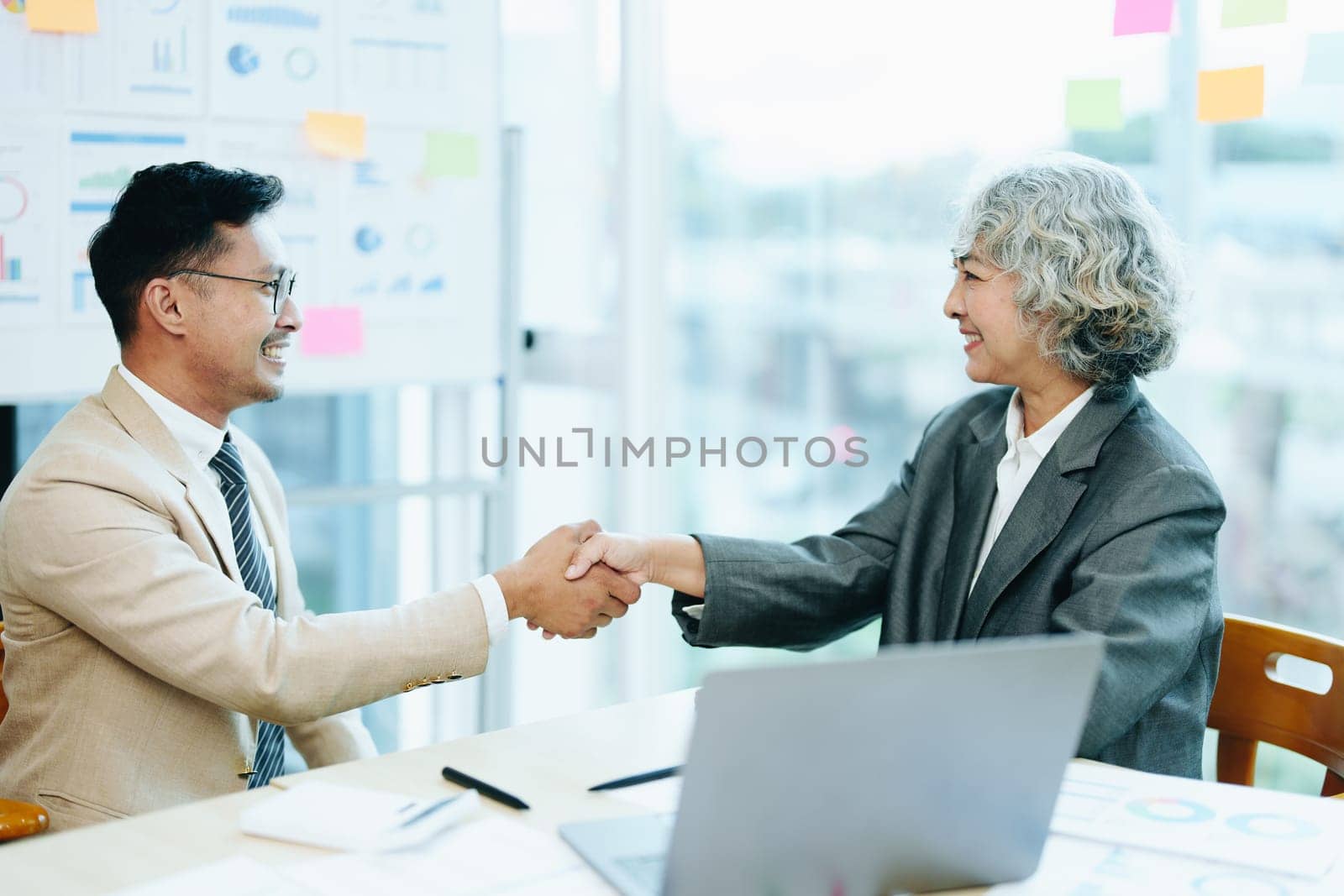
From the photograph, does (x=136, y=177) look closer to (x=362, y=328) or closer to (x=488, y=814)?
(x=362, y=328)

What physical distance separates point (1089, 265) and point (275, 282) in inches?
44.5

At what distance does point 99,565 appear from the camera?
5.08 feet

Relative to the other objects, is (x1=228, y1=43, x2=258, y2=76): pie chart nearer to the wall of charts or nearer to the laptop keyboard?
the wall of charts

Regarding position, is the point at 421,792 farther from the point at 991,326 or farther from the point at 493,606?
the point at 991,326

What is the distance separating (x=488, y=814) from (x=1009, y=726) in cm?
52

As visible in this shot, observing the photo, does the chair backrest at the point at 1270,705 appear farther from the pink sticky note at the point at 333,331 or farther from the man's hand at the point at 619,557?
the pink sticky note at the point at 333,331

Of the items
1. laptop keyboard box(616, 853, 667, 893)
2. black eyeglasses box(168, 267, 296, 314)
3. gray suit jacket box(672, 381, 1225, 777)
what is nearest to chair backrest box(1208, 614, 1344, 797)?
gray suit jacket box(672, 381, 1225, 777)

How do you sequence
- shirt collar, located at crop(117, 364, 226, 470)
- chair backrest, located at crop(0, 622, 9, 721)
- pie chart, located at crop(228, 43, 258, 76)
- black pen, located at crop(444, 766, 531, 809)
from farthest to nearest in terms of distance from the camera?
pie chart, located at crop(228, 43, 258, 76) → shirt collar, located at crop(117, 364, 226, 470) → chair backrest, located at crop(0, 622, 9, 721) → black pen, located at crop(444, 766, 531, 809)

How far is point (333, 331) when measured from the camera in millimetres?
2502

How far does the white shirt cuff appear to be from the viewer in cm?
174

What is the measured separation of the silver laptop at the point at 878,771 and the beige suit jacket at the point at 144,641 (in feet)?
2.02

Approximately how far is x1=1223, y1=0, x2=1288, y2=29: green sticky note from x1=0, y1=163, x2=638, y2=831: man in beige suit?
140 cm

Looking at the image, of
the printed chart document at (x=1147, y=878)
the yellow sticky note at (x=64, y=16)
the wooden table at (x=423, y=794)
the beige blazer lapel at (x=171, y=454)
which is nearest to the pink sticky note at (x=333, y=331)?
the yellow sticky note at (x=64, y=16)

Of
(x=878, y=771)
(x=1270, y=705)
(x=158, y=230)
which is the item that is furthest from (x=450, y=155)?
(x=878, y=771)
